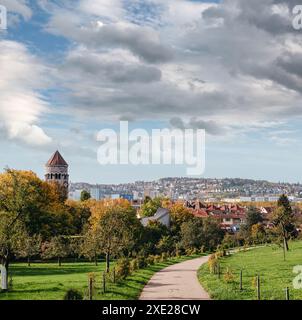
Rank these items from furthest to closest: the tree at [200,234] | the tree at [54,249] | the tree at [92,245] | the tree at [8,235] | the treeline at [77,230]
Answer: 1. the tree at [200,234]
2. the tree at [54,249]
3. the tree at [92,245]
4. the treeline at [77,230]
5. the tree at [8,235]

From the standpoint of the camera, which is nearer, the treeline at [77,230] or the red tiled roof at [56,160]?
the treeline at [77,230]

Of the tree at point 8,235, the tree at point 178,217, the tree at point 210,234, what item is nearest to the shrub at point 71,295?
the tree at point 8,235

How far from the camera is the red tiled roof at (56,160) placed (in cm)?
9412

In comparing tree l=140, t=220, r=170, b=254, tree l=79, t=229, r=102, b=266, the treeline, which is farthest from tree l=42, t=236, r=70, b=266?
tree l=140, t=220, r=170, b=254

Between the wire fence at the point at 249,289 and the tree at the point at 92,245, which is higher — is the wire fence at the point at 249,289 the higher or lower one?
the lower one

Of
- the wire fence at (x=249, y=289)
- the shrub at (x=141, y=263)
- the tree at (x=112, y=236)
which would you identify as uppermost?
the tree at (x=112, y=236)

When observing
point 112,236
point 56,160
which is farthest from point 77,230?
point 56,160

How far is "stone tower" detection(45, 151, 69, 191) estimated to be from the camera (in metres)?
92.8

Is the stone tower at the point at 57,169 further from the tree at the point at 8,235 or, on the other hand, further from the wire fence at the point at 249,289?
the wire fence at the point at 249,289

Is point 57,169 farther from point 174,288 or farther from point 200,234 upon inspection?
point 174,288

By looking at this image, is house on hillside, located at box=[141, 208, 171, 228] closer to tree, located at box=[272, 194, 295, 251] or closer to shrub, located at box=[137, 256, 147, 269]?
tree, located at box=[272, 194, 295, 251]
